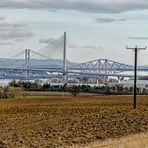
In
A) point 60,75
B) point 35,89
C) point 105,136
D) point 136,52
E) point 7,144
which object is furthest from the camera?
point 60,75

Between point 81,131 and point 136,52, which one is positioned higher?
point 136,52

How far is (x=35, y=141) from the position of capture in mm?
27312

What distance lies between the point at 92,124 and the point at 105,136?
5.93 m

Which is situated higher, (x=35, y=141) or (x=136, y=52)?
(x=136, y=52)

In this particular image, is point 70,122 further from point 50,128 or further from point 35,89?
point 35,89

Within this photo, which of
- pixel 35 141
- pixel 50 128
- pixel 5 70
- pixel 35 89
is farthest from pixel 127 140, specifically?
pixel 5 70

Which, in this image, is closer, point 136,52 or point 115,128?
point 115,128

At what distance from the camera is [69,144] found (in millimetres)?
26703

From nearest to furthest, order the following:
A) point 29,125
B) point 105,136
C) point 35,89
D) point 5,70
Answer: point 105,136, point 29,125, point 35,89, point 5,70

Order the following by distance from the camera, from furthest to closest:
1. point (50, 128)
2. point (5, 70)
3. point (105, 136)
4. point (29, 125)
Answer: point (5, 70) < point (29, 125) < point (50, 128) < point (105, 136)

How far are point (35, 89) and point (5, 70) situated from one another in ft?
99.3

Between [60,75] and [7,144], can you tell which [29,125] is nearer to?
[7,144]

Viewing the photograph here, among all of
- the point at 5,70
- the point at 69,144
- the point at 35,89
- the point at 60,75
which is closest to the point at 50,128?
the point at 69,144

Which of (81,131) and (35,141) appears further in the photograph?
(81,131)
